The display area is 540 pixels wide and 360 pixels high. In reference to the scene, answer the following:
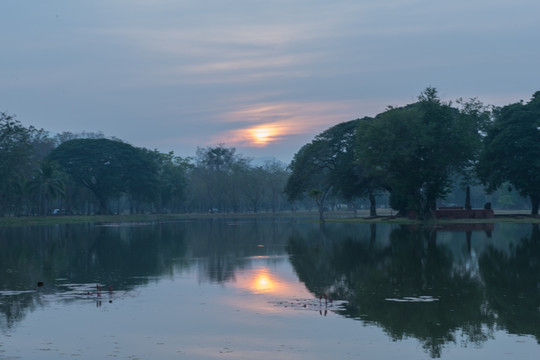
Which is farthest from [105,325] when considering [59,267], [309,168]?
[309,168]

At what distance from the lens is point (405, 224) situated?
9544 cm

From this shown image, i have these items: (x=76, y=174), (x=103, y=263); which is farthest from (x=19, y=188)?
(x=103, y=263)

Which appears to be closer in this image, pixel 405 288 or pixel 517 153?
pixel 405 288

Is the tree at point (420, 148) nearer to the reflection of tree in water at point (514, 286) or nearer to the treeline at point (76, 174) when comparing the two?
the reflection of tree in water at point (514, 286)

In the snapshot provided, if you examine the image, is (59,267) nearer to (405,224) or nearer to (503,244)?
(503,244)

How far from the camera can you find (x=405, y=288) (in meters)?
31.6

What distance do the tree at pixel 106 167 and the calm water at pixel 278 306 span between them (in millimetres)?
117670

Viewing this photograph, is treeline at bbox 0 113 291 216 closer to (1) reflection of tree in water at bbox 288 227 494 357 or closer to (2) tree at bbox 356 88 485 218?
(2) tree at bbox 356 88 485 218

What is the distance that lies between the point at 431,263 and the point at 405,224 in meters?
54.4

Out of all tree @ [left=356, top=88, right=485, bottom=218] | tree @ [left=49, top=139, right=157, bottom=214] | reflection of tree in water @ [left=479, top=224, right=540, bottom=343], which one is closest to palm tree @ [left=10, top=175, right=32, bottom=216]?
tree @ [left=49, top=139, right=157, bottom=214]

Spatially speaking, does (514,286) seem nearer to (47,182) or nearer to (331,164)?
(331,164)

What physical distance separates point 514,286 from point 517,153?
77.6 m

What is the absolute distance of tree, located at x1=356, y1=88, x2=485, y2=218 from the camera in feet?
308

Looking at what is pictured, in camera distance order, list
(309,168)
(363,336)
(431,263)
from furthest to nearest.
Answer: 1. (309,168)
2. (431,263)
3. (363,336)
